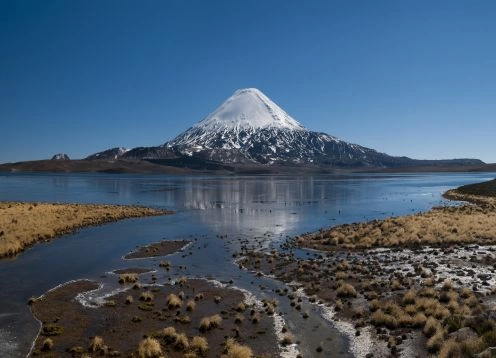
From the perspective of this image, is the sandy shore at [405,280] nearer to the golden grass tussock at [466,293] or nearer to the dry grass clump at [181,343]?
the golden grass tussock at [466,293]

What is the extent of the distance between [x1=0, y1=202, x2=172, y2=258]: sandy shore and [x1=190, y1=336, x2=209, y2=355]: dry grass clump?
1078 inches

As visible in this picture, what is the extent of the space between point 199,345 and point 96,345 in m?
4.47

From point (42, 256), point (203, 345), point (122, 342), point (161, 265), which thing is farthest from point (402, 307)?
point (42, 256)

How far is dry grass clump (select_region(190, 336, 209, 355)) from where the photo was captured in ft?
61.9

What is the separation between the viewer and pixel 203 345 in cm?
1905

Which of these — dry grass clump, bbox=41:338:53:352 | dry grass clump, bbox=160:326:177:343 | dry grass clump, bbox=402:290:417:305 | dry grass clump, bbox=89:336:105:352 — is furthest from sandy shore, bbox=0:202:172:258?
dry grass clump, bbox=402:290:417:305

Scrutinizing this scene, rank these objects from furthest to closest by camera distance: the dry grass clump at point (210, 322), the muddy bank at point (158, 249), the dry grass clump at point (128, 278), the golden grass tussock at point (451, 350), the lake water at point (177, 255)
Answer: the muddy bank at point (158, 249)
the dry grass clump at point (128, 278)
the lake water at point (177, 255)
the dry grass clump at point (210, 322)
the golden grass tussock at point (451, 350)

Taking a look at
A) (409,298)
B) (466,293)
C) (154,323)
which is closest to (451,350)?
(409,298)

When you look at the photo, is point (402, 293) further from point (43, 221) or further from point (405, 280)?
point (43, 221)

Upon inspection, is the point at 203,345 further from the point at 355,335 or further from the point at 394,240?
the point at 394,240

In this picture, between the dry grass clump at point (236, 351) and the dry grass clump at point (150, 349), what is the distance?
2807mm

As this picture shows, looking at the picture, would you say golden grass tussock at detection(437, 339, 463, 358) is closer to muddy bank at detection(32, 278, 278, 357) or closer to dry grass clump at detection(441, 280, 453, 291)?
muddy bank at detection(32, 278, 278, 357)

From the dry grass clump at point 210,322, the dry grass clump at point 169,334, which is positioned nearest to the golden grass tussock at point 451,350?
the dry grass clump at point 210,322

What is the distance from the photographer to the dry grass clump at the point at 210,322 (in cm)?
2142
